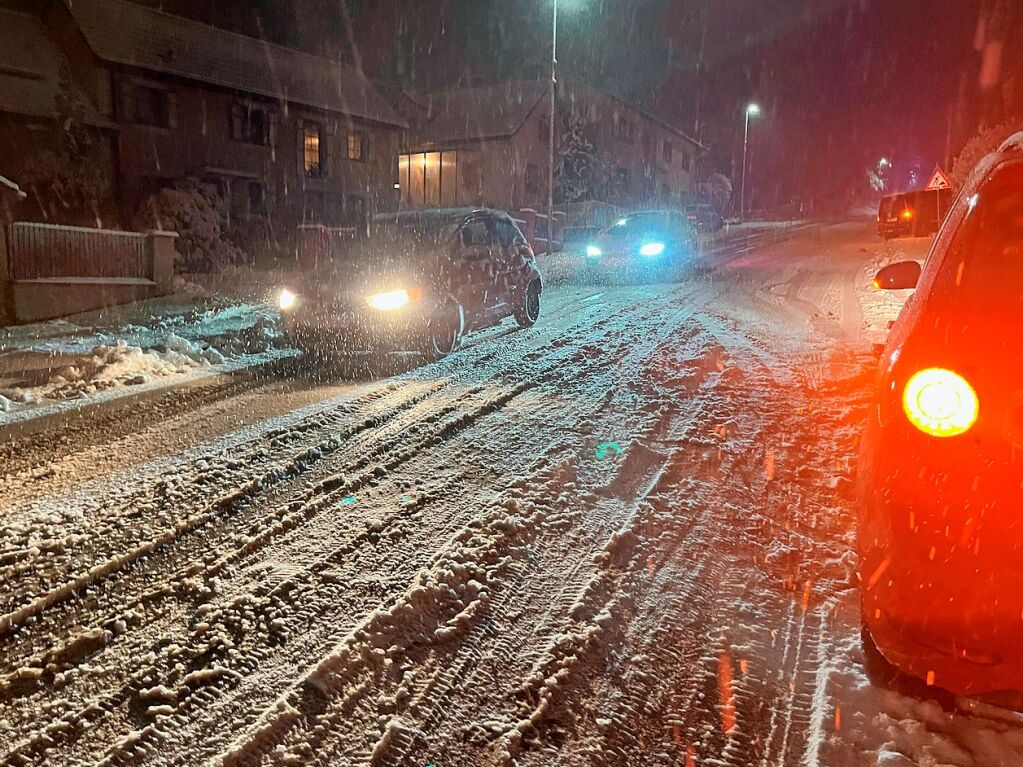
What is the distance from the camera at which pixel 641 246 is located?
69.5 feet

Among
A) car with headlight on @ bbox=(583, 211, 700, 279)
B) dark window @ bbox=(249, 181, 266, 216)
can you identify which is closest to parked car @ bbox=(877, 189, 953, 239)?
car with headlight on @ bbox=(583, 211, 700, 279)

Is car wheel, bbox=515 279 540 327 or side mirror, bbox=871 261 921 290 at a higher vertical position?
side mirror, bbox=871 261 921 290

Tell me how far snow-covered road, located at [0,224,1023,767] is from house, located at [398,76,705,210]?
37145mm

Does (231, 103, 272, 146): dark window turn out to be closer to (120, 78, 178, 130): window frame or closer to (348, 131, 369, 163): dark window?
(120, 78, 178, 130): window frame

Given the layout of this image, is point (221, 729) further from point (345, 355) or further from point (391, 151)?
point (391, 151)

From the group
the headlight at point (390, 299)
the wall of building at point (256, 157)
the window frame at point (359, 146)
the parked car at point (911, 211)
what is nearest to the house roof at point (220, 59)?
the wall of building at point (256, 157)

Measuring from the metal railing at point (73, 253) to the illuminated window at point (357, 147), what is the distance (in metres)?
23.3

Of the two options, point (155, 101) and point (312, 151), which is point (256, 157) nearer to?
point (312, 151)

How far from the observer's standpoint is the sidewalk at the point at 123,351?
735 cm

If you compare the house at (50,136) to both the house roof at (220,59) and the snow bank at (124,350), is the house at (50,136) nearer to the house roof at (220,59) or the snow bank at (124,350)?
the house roof at (220,59)

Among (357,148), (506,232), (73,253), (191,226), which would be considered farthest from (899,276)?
(357,148)

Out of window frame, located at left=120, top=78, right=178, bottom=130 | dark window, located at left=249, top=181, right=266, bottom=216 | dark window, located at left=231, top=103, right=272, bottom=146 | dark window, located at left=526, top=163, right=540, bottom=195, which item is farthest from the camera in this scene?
dark window, located at left=526, top=163, right=540, bottom=195

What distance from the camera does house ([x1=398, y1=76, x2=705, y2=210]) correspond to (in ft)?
141

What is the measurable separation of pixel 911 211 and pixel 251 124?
26798mm
